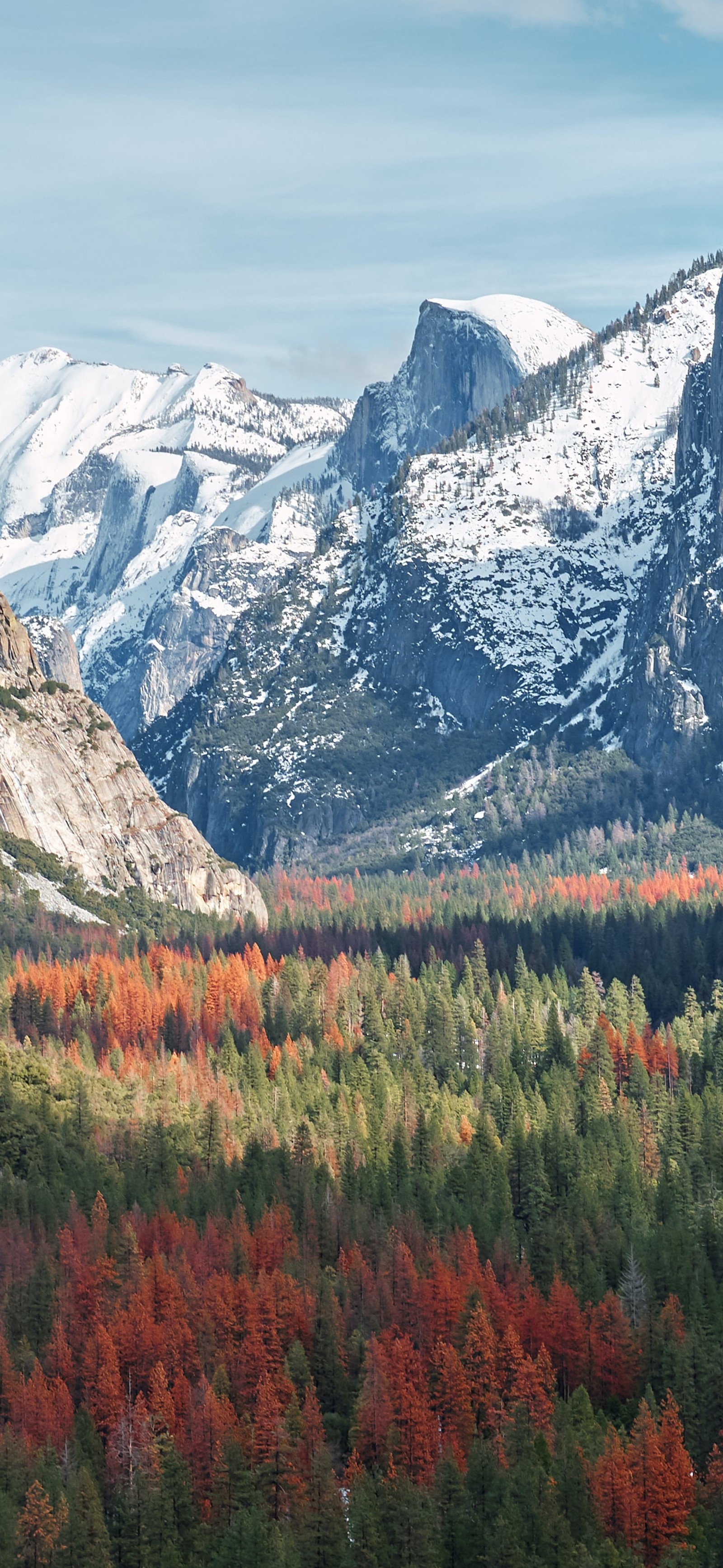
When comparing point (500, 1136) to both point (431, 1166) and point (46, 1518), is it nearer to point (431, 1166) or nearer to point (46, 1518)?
point (431, 1166)

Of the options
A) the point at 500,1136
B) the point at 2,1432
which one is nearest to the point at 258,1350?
the point at 2,1432

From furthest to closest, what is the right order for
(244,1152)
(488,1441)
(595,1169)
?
(244,1152), (595,1169), (488,1441)

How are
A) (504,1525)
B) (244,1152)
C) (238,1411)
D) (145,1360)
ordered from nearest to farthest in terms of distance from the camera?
1. (504,1525)
2. (238,1411)
3. (145,1360)
4. (244,1152)

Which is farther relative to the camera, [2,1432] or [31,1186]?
[31,1186]

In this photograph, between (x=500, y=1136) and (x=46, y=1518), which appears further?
(x=500, y=1136)

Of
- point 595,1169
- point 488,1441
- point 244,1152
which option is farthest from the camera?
point 244,1152

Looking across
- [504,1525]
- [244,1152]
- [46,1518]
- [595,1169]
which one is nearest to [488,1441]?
[504,1525]

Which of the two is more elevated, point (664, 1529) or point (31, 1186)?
point (31, 1186)

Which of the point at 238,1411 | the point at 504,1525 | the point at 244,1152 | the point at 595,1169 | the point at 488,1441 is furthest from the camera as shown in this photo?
the point at 244,1152

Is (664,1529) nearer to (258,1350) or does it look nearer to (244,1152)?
(258,1350)
